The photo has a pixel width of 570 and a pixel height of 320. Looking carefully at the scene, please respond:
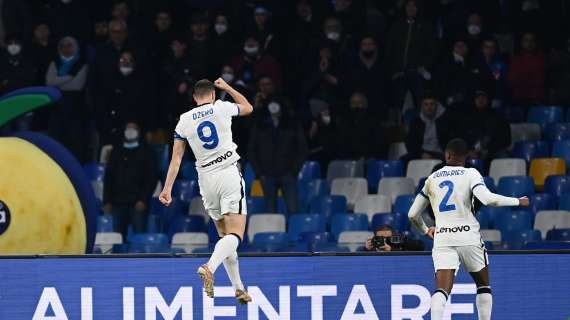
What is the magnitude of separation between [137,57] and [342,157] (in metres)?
3.00

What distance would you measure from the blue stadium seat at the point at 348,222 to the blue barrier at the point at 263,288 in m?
4.55

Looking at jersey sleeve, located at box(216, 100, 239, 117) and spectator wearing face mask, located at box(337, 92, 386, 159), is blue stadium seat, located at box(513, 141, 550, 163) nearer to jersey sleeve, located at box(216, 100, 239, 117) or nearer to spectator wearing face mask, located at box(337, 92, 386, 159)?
spectator wearing face mask, located at box(337, 92, 386, 159)

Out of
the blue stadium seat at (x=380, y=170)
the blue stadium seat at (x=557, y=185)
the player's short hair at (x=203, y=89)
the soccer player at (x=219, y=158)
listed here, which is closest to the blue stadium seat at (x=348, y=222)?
the blue stadium seat at (x=380, y=170)

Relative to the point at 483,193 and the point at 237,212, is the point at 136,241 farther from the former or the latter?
the point at 483,193

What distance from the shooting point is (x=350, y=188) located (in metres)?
20.1

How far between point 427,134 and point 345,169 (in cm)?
119

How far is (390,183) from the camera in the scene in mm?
19688

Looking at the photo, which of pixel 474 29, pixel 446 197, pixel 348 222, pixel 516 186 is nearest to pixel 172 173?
pixel 446 197

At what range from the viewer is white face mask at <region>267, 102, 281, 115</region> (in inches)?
780

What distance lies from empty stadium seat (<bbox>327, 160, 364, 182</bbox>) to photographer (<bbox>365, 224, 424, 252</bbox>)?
521 centimetres

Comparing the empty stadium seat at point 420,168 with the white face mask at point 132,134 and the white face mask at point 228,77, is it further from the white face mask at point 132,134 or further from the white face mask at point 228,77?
the white face mask at point 132,134

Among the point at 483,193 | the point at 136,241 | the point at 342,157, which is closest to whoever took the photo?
the point at 483,193

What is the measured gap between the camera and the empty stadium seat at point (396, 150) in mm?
20719

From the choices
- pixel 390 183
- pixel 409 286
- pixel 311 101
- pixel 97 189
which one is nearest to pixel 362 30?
pixel 311 101
